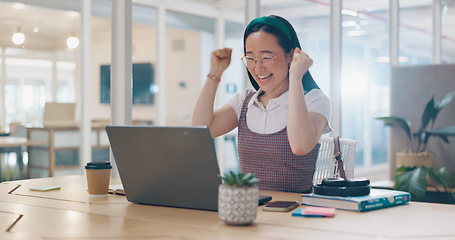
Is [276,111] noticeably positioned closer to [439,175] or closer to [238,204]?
[238,204]

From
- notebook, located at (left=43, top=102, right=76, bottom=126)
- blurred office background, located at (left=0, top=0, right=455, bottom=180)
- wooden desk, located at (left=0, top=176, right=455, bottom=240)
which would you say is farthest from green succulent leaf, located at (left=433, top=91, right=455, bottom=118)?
notebook, located at (left=43, top=102, right=76, bottom=126)

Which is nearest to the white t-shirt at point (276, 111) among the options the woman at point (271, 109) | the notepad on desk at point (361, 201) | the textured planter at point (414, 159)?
the woman at point (271, 109)

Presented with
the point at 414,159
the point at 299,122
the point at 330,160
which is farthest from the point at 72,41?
the point at 414,159

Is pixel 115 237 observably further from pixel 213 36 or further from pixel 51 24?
pixel 213 36

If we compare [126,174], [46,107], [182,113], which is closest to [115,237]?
Result: [126,174]

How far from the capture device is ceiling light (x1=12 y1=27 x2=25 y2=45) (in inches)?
140

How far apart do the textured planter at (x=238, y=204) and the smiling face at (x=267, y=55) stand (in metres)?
0.93

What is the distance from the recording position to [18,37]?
3.57 metres

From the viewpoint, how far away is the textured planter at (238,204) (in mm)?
1241

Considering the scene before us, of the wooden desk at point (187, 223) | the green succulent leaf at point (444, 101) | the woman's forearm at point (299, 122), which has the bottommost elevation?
the wooden desk at point (187, 223)

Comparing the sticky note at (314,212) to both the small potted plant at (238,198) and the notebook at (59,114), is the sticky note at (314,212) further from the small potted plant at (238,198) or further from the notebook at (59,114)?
the notebook at (59,114)

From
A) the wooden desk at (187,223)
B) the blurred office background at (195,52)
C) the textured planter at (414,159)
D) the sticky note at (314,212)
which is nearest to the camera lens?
the wooden desk at (187,223)

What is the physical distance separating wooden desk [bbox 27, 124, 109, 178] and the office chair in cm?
210

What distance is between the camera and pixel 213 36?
20.5ft
